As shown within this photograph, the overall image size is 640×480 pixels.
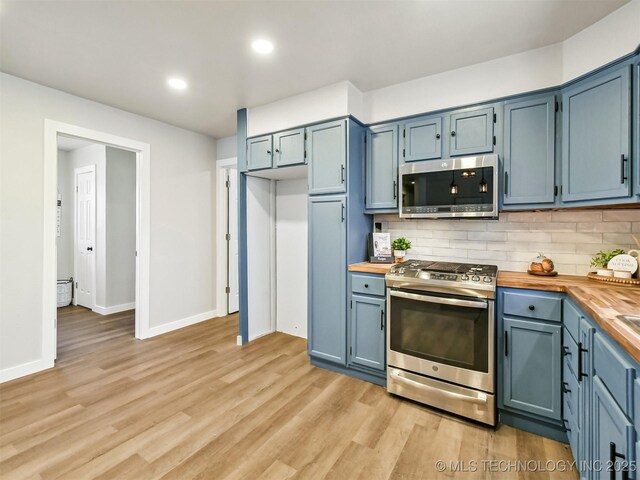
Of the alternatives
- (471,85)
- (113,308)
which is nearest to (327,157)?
(471,85)

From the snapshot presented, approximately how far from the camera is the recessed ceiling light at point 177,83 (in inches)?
111

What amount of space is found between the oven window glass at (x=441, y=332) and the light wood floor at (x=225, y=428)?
1.36ft

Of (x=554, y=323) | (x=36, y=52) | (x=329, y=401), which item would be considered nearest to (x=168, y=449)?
(x=329, y=401)

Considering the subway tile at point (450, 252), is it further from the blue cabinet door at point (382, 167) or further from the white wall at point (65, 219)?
the white wall at point (65, 219)

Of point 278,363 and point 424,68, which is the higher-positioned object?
point 424,68

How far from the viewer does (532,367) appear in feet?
6.57

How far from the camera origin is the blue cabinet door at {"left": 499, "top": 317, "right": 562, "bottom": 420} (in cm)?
194

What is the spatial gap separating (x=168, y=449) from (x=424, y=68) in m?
3.29

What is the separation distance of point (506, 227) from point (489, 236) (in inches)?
5.7

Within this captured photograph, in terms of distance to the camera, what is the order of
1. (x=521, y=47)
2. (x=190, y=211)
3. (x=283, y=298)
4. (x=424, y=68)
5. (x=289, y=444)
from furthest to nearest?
(x=190, y=211)
(x=283, y=298)
(x=424, y=68)
(x=521, y=47)
(x=289, y=444)

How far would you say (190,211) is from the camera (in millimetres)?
4297

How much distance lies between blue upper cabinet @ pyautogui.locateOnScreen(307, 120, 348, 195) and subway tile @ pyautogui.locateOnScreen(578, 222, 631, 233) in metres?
A: 1.83

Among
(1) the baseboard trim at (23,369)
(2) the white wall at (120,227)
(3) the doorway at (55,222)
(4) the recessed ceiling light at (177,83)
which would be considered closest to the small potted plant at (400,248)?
(4) the recessed ceiling light at (177,83)

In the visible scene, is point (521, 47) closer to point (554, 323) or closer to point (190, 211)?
point (554, 323)
